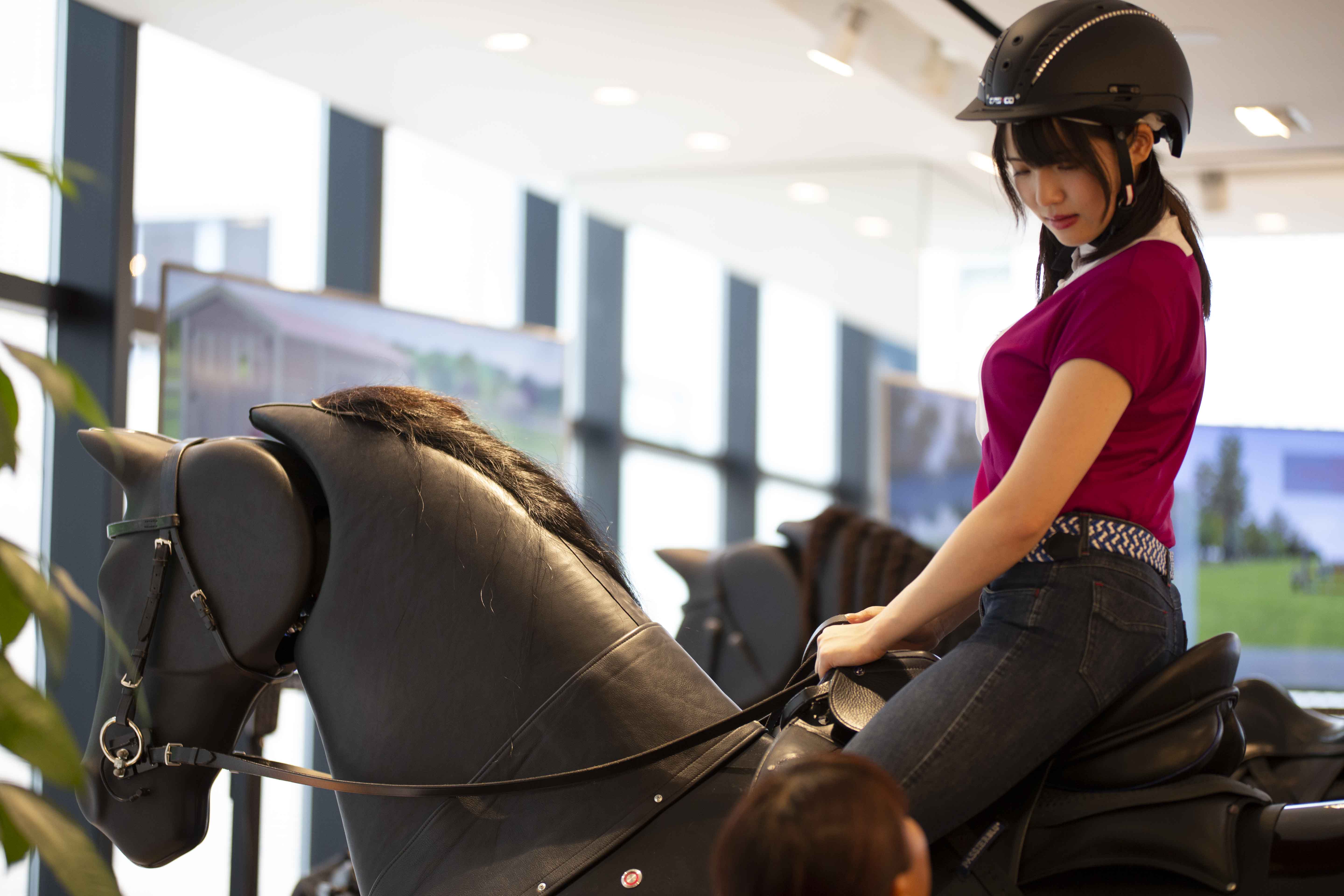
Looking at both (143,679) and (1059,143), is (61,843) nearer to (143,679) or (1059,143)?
(143,679)

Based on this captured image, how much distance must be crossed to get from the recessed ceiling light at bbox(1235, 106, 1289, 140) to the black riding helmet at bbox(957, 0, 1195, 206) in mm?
4392

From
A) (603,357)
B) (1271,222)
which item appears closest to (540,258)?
(603,357)

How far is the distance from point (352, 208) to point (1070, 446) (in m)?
4.74

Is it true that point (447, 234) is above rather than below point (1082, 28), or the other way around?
above

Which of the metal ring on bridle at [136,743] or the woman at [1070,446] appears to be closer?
the woman at [1070,446]

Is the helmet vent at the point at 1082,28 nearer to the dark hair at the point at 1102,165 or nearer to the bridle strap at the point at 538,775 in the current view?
the dark hair at the point at 1102,165

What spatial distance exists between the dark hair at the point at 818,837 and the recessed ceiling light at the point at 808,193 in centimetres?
577

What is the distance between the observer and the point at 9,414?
81cm

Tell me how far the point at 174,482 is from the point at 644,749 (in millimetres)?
692

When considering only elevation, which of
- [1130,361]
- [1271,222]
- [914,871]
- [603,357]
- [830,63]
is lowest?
[914,871]


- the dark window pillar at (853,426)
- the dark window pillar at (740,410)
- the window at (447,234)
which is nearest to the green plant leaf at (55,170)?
the window at (447,234)

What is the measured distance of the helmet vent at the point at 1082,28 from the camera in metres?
1.44

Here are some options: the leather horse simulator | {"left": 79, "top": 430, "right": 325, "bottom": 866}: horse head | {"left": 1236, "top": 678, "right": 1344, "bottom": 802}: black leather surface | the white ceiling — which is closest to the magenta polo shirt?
the leather horse simulator

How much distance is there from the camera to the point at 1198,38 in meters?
4.53
